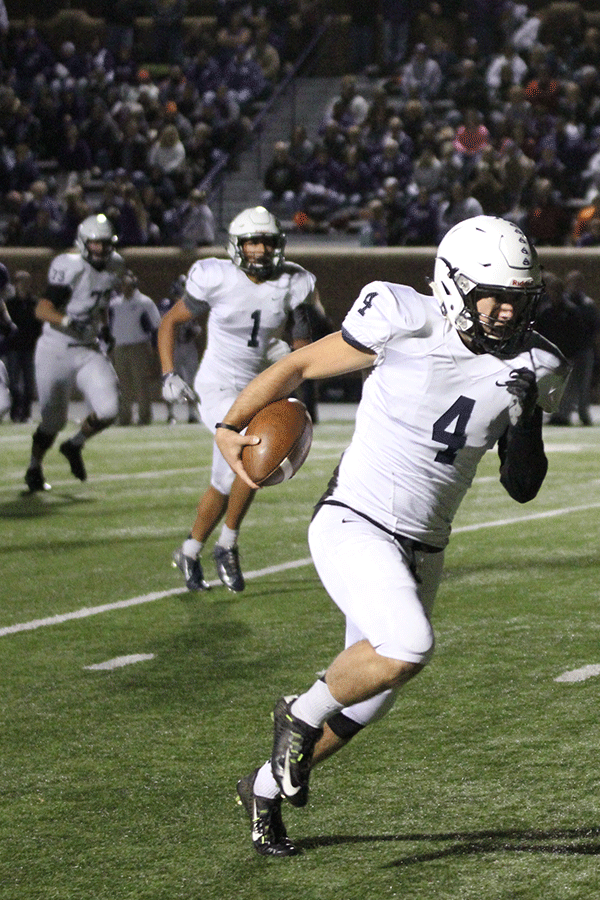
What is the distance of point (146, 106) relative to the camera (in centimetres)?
2119

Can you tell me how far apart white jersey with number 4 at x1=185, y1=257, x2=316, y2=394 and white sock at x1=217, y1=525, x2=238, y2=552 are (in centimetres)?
74

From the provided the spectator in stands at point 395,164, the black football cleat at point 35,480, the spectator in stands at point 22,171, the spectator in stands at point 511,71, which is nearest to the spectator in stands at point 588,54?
the spectator in stands at point 511,71

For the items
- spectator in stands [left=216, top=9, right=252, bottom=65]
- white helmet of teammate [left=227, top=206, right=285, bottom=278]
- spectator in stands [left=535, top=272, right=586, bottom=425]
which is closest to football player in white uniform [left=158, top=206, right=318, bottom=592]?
white helmet of teammate [left=227, top=206, right=285, bottom=278]

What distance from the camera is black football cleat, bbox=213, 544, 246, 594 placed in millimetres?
6848

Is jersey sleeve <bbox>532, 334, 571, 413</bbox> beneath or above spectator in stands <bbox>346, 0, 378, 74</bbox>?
above

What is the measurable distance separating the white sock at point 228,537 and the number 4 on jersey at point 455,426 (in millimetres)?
3370

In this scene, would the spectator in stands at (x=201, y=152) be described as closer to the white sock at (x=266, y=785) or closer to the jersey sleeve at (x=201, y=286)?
the jersey sleeve at (x=201, y=286)

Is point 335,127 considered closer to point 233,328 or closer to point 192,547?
point 233,328

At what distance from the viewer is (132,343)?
15.6 m

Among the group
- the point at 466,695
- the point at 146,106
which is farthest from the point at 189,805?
the point at 146,106

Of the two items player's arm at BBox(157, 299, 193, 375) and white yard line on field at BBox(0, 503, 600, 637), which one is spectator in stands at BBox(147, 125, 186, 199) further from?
player's arm at BBox(157, 299, 193, 375)

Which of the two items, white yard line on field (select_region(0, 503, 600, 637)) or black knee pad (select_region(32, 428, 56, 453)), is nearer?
white yard line on field (select_region(0, 503, 600, 637))

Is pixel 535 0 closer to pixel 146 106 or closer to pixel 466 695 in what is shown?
pixel 146 106

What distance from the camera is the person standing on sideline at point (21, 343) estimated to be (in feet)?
52.9
